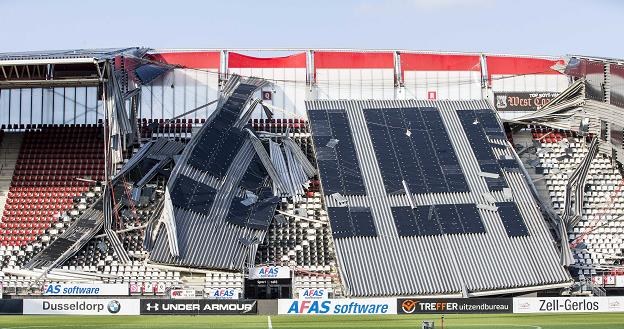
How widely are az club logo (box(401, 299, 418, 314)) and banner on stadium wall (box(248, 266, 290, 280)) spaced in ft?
29.7

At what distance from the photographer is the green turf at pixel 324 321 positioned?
43.6m

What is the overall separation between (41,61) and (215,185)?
10.9m

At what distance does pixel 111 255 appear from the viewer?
191 ft

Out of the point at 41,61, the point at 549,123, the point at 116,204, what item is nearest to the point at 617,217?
the point at 549,123

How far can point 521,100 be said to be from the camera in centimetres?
7000

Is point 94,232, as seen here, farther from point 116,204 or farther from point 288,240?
point 288,240

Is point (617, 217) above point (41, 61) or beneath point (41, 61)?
beneath

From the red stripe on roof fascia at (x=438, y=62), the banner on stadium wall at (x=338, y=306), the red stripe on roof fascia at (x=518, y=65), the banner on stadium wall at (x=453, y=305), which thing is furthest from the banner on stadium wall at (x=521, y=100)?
the banner on stadium wall at (x=338, y=306)

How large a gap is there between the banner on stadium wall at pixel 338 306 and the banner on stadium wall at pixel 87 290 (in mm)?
9525

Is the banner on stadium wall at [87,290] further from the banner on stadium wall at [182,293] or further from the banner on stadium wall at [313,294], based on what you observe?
the banner on stadium wall at [313,294]

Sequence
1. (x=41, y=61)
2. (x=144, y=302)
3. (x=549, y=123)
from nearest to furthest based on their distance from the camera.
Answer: (x=144, y=302) < (x=41, y=61) < (x=549, y=123)

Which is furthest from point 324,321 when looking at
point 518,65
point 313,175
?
point 518,65

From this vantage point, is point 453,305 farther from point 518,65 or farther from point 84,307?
point 518,65

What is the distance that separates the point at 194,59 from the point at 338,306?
2466cm
